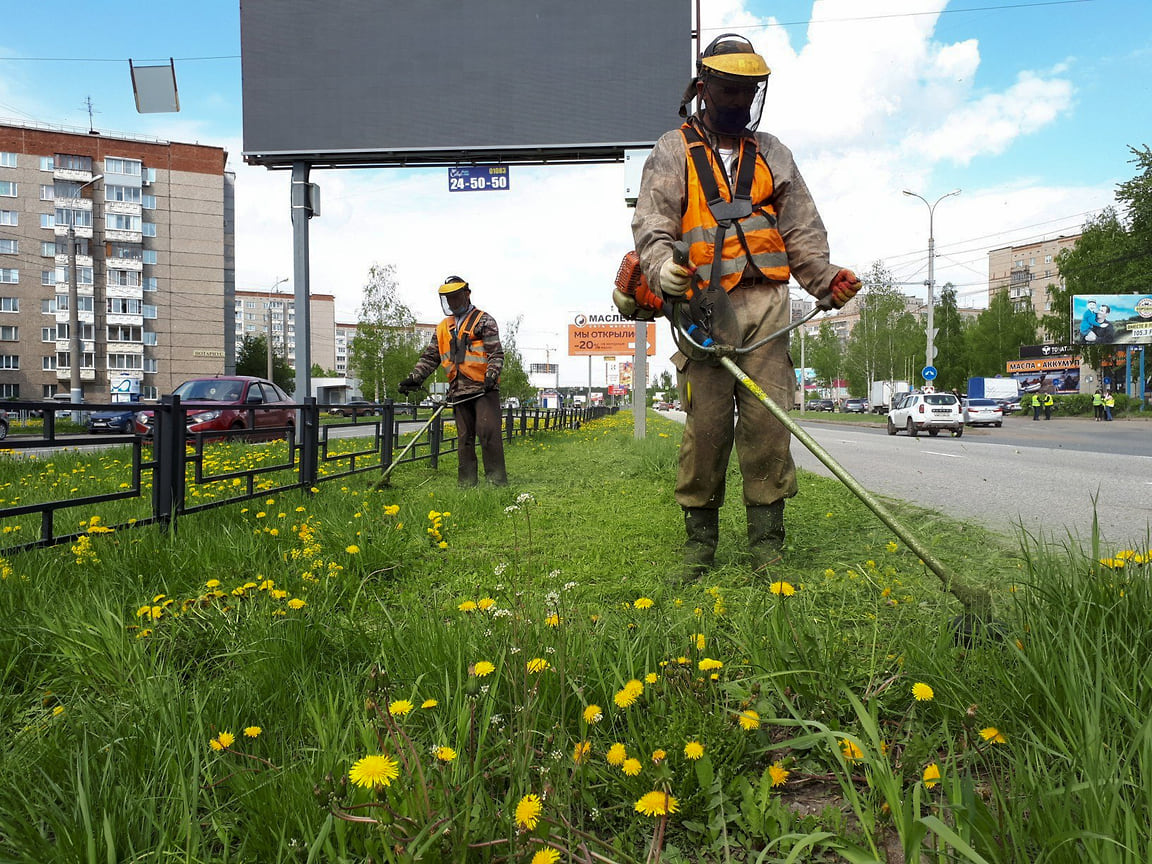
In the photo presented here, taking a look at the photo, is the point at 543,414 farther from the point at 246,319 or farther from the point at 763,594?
the point at 246,319

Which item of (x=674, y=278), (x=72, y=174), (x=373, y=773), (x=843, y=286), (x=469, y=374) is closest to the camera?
(x=373, y=773)

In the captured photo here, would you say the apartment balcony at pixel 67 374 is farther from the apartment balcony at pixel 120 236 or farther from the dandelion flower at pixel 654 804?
the dandelion flower at pixel 654 804

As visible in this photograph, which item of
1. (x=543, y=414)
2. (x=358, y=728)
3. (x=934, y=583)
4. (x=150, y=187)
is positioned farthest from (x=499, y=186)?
(x=150, y=187)

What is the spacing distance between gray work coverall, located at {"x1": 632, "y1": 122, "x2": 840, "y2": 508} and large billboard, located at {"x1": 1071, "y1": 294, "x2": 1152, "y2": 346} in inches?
1969

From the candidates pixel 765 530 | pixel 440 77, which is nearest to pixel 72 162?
pixel 440 77

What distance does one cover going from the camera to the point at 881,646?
6.21 ft

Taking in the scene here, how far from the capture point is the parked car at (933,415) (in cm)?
2302

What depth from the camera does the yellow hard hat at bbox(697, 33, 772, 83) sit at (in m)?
3.00

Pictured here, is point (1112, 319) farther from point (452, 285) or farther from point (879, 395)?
point (452, 285)

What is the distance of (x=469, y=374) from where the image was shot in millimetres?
7195

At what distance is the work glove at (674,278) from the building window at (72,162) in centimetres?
7228

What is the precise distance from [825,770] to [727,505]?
3968 mm

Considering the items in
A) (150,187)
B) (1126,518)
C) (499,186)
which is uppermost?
(150,187)

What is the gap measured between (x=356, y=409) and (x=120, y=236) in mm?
65149
